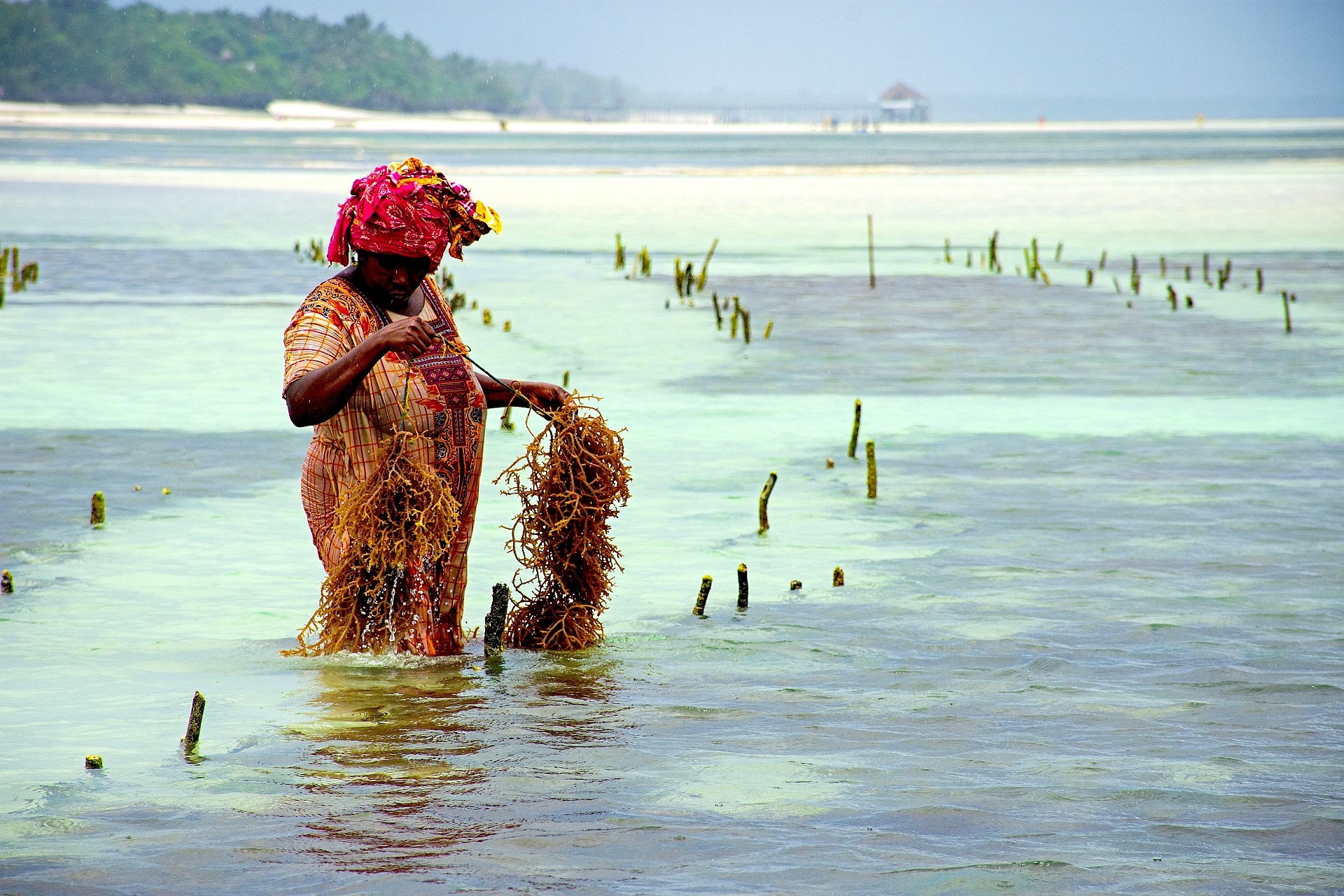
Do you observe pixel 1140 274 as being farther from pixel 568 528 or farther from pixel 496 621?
pixel 496 621

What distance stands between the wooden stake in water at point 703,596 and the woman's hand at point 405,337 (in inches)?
71.5

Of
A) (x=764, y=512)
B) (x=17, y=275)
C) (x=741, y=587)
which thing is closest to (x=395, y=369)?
(x=741, y=587)

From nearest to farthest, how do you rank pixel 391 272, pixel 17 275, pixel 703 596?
pixel 391 272 → pixel 703 596 → pixel 17 275

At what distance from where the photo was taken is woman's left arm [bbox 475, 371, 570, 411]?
5375mm

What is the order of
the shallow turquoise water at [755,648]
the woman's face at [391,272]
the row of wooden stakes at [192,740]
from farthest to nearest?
the woman's face at [391,272] < the row of wooden stakes at [192,740] < the shallow turquoise water at [755,648]

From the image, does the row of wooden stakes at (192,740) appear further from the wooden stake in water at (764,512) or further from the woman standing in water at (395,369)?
the wooden stake in water at (764,512)

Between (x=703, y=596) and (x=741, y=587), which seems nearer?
(x=703, y=596)

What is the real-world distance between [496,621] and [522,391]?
30.5 inches

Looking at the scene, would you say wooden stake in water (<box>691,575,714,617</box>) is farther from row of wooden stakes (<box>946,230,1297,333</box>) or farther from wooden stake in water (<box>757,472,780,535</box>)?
row of wooden stakes (<box>946,230,1297,333</box>)

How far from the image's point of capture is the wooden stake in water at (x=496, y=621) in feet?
18.2

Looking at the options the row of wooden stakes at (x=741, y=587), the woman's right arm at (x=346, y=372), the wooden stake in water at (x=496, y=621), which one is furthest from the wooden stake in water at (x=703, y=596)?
the woman's right arm at (x=346, y=372)

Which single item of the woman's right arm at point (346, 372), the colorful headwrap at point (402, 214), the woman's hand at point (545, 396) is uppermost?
the colorful headwrap at point (402, 214)

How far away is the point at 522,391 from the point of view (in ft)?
17.7

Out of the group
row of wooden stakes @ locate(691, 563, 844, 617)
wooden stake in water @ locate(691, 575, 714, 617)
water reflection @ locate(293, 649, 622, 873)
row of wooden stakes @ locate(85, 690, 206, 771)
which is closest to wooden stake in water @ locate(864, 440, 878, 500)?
row of wooden stakes @ locate(691, 563, 844, 617)
